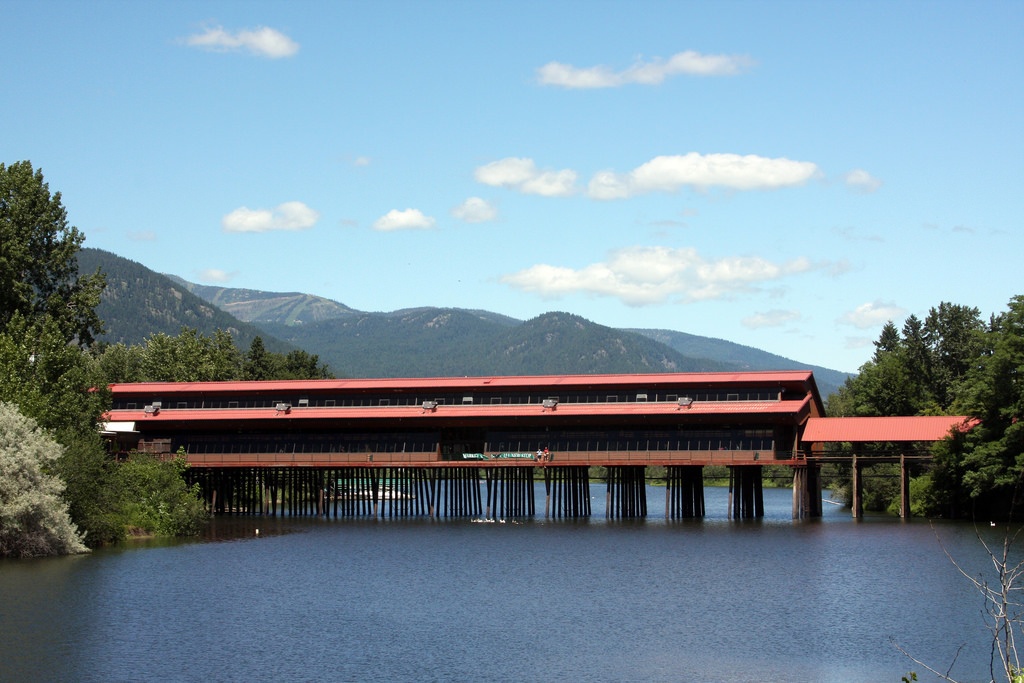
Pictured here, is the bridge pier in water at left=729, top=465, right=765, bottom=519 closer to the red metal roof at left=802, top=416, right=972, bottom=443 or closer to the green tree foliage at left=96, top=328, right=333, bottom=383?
the red metal roof at left=802, top=416, right=972, bottom=443

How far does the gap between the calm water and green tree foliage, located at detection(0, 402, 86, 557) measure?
1779mm

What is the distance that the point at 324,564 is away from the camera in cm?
5609

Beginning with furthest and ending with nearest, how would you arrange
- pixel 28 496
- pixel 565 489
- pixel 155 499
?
1. pixel 565 489
2. pixel 155 499
3. pixel 28 496

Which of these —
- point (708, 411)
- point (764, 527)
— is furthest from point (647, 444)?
point (764, 527)

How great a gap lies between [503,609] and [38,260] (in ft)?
160

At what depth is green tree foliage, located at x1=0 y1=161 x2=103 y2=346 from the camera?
7688 cm

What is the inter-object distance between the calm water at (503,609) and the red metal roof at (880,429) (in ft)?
38.7

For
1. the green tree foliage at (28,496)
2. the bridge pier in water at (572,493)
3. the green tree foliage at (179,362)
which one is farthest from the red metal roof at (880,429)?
the green tree foliage at (179,362)

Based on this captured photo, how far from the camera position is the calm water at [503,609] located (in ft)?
114

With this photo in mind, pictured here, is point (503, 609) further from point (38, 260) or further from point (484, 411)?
point (38, 260)

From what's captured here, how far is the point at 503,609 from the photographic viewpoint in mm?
44156

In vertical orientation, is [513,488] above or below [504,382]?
below

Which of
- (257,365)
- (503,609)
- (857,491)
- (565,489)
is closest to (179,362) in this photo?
(257,365)

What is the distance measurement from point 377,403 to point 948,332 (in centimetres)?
6191
